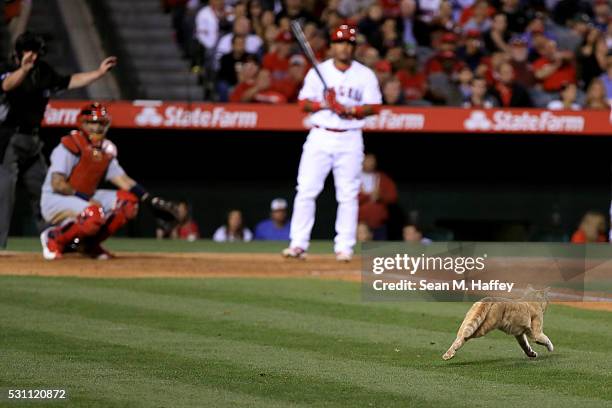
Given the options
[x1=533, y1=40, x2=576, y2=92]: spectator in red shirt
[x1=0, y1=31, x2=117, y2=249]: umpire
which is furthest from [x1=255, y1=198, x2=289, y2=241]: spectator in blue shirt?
[x1=0, y1=31, x2=117, y2=249]: umpire

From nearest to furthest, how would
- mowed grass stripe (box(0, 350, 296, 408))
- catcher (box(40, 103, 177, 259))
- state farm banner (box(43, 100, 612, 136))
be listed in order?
mowed grass stripe (box(0, 350, 296, 408)) < catcher (box(40, 103, 177, 259)) < state farm banner (box(43, 100, 612, 136))

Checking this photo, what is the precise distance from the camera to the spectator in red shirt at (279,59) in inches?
658

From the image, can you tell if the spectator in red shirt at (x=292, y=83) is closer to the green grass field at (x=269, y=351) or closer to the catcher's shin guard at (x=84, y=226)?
the catcher's shin guard at (x=84, y=226)

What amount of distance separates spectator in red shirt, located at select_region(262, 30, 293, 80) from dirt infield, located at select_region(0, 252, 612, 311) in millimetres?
4041

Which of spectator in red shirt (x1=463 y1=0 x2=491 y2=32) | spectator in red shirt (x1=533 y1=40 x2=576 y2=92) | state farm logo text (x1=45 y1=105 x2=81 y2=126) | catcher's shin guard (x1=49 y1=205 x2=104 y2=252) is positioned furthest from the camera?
spectator in red shirt (x1=463 y1=0 x2=491 y2=32)

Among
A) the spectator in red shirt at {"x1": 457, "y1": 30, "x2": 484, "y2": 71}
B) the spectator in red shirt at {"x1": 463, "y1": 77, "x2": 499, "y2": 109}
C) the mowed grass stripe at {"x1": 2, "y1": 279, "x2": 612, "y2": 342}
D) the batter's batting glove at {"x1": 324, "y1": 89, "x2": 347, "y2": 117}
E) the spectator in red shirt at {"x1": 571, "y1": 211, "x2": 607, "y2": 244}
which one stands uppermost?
the spectator in red shirt at {"x1": 457, "y1": 30, "x2": 484, "y2": 71}

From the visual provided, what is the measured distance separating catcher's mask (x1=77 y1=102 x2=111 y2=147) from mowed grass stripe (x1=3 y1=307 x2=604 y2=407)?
3.68m

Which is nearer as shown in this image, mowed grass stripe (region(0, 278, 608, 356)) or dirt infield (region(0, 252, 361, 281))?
mowed grass stripe (region(0, 278, 608, 356))

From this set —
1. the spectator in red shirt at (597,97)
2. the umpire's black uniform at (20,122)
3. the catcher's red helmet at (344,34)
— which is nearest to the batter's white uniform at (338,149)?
the catcher's red helmet at (344,34)

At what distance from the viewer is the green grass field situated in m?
6.06

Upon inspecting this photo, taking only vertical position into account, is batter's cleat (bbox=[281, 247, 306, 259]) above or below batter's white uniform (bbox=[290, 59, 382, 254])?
below

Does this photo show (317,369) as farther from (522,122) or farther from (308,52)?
(522,122)

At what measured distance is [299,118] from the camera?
15.8 m

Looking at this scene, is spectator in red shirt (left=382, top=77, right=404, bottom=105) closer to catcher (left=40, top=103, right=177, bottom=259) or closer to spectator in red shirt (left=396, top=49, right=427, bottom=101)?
spectator in red shirt (left=396, top=49, right=427, bottom=101)
